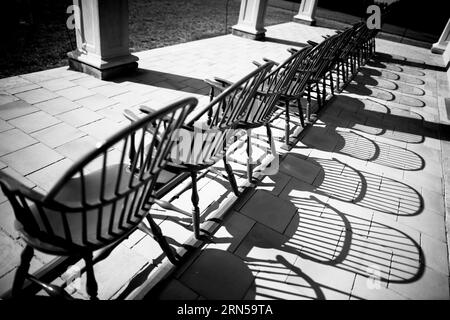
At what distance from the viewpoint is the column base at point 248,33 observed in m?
7.01

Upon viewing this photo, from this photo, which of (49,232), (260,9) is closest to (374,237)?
(49,232)

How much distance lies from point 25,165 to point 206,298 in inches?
68.9

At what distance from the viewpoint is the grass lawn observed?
13.0ft

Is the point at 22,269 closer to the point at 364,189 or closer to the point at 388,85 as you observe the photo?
the point at 364,189

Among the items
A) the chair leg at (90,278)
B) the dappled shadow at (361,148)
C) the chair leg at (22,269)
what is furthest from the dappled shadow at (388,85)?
the chair leg at (22,269)

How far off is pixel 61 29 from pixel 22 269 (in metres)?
5.69

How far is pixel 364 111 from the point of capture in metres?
4.03

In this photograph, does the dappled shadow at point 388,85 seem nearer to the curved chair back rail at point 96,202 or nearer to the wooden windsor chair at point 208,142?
the wooden windsor chair at point 208,142

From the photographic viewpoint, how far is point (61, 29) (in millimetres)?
5371

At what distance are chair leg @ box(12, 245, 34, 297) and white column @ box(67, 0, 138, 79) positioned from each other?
3012 millimetres

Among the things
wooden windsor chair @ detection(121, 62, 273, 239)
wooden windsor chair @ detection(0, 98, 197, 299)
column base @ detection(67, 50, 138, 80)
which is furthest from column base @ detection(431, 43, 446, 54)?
wooden windsor chair @ detection(0, 98, 197, 299)

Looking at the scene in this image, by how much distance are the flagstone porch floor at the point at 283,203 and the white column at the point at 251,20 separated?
3.81m

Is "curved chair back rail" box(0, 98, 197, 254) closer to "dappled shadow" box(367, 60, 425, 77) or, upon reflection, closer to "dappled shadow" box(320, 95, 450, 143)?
"dappled shadow" box(320, 95, 450, 143)
